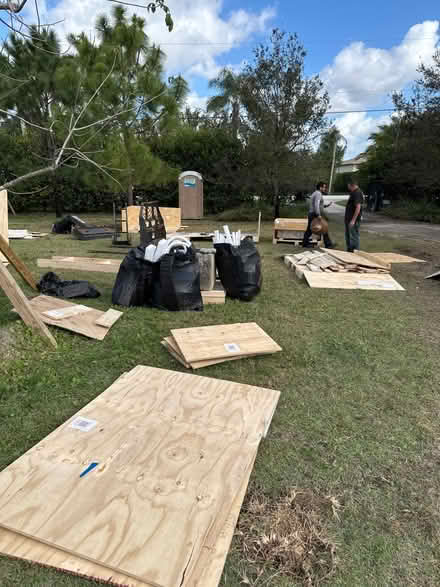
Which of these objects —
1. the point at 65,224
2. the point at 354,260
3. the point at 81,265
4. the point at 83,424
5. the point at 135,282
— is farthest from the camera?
the point at 65,224

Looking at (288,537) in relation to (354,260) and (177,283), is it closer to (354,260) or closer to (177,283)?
(177,283)

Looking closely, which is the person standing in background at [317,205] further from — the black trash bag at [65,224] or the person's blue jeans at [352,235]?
the black trash bag at [65,224]

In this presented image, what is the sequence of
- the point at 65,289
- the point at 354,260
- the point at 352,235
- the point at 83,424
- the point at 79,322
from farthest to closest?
the point at 352,235 → the point at 354,260 → the point at 65,289 → the point at 79,322 → the point at 83,424

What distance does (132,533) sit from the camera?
1431 mm

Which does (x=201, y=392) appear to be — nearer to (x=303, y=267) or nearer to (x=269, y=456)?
(x=269, y=456)

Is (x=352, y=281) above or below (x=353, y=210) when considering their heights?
below

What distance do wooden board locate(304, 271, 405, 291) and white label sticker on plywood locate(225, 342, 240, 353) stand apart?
2.76 metres

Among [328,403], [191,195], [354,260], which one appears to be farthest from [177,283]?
[191,195]

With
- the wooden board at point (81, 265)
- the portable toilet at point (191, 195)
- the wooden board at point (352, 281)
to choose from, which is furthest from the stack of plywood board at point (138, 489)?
the portable toilet at point (191, 195)

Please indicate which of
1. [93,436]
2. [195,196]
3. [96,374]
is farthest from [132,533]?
[195,196]

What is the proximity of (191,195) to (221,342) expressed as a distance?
13103mm

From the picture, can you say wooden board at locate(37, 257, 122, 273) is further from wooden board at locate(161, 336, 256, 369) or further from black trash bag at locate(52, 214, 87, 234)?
black trash bag at locate(52, 214, 87, 234)

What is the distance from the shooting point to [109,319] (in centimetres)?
374

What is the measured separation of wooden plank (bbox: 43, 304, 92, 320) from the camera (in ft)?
11.9
